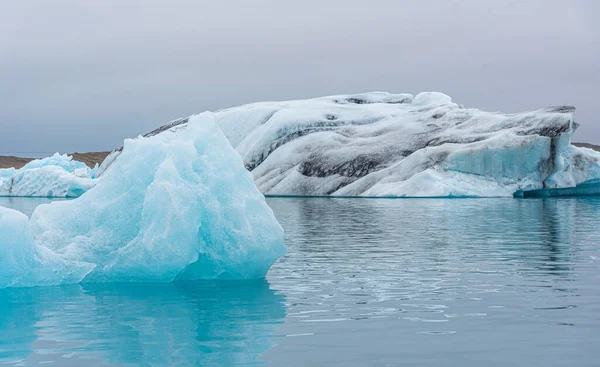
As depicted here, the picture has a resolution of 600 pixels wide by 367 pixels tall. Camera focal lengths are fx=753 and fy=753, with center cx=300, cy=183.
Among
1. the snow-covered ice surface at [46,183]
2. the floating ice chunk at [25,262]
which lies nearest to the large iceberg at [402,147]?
the snow-covered ice surface at [46,183]

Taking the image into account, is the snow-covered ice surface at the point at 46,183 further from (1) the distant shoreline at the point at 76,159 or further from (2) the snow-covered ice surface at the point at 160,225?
(1) the distant shoreline at the point at 76,159

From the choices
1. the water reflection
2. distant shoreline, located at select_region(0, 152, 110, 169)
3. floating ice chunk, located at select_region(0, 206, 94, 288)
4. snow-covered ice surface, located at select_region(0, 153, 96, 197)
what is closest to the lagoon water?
the water reflection

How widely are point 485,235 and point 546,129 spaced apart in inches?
1117

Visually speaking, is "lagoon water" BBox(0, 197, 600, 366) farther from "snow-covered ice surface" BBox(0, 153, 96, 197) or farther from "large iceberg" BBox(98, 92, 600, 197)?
"snow-covered ice surface" BBox(0, 153, 96, 197)

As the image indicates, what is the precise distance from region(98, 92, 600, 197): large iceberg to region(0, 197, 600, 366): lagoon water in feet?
99.6

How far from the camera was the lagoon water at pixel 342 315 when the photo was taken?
7.69 meters

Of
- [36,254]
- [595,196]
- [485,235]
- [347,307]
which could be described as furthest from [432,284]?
[595,196]

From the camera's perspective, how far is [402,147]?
184 feet

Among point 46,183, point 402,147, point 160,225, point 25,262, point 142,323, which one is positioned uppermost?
point 160,225

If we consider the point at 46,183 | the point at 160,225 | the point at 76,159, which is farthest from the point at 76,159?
the point at 160,225

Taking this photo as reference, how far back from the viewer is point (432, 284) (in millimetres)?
12266

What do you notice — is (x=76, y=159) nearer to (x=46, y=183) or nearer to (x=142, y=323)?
(x=46, y=183)

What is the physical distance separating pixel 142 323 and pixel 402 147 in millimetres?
47890

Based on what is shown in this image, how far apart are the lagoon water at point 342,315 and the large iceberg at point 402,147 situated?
3036 centimetres
